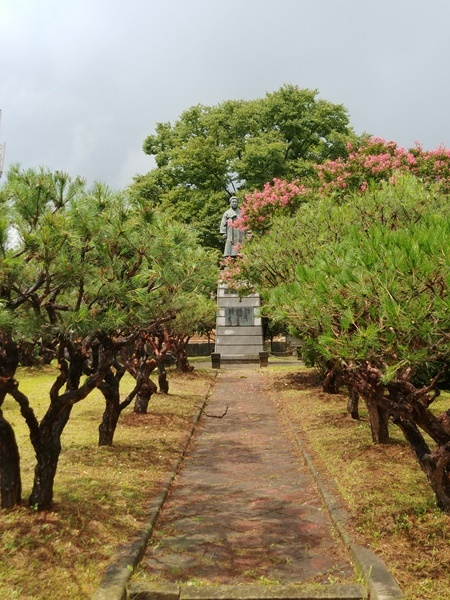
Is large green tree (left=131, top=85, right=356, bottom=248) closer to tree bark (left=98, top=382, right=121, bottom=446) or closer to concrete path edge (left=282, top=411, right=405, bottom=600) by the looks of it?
tree bark (left=98, top=382, right=121, bottom=446)

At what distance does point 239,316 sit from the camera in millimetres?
31234

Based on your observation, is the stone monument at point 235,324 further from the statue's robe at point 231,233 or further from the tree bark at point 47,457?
the tree bark at point 47,457

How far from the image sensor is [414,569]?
206 inches

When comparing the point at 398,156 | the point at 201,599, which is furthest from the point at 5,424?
the point at 398,156

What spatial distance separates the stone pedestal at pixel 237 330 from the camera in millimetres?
28438

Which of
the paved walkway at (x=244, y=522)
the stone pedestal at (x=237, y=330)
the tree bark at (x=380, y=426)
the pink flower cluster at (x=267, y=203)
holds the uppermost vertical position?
the pink flower cluster at (x=267, y=203)

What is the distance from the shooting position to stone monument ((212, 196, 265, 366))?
28391 millimetres

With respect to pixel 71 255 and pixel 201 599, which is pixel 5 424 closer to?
pixel 71 255

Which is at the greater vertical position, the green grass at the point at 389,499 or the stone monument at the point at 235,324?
the stone monument at the point at 235,324

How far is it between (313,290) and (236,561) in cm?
290

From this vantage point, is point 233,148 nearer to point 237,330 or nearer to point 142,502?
point 237,330

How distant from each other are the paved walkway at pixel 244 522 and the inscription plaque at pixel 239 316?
19.0 m

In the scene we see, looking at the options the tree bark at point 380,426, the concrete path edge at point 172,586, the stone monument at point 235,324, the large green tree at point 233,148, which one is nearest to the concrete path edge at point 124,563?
the concrete path edge at point 172,586

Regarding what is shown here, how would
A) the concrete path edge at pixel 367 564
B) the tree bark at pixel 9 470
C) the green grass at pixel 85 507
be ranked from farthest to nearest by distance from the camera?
the tree bark at pixel 9 470, the green grass at pixel 85 507, the concrete path edge at pixel 367 564
